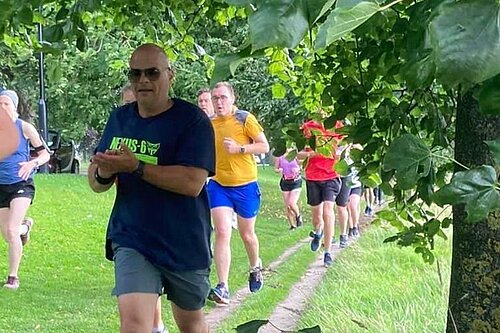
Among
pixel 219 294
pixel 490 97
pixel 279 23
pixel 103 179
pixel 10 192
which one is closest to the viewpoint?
pixel 279 23

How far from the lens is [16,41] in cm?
420

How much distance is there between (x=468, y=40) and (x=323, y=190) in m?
8.86

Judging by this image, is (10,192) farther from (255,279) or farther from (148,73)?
(148,73)

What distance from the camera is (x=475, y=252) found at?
2129 mm

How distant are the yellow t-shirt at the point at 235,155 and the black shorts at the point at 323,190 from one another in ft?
8.61

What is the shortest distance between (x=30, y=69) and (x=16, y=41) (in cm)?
2345

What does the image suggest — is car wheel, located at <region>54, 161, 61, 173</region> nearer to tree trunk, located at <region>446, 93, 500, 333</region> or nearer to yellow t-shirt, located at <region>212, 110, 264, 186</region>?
yellow t-shirt, located at <region>212, 110, 264, 186</region>

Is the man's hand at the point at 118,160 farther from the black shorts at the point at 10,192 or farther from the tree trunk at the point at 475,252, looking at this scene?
the black shorts at the point at 10,192

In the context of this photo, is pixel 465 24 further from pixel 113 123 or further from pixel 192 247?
pixel 113 123

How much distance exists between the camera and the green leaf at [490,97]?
1.07 meters

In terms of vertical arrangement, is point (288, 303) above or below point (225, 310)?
below

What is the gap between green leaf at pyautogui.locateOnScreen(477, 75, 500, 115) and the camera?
1065 millimetres

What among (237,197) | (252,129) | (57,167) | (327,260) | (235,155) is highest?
(252,129)

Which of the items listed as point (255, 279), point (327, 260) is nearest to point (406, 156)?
point (255, 279)
